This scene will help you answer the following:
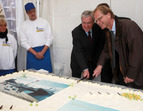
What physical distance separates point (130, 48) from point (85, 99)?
76cm

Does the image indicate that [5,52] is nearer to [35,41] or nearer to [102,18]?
[35,41]

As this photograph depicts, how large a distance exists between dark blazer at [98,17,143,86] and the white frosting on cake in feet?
0.98

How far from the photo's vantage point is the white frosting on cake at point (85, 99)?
1.20 m

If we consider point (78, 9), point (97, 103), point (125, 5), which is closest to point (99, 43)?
point (125, 5)

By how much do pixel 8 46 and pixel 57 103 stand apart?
2.05 metres

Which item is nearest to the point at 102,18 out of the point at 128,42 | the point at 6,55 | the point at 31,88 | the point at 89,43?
the point at 128,42

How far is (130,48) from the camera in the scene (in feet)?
5.49

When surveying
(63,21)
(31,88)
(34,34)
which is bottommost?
(31,88)

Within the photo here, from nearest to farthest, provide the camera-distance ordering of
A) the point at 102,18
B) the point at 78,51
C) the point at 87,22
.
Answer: the point at 102,18
the point at 87,22
the point at 78,51

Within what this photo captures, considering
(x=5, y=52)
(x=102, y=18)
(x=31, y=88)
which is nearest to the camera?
(x=31, y=88)

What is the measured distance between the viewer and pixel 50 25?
11.4 ft

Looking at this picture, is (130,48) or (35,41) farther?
(35,41)

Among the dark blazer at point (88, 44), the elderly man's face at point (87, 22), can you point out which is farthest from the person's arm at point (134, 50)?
the dark blazer at point (88, 44)

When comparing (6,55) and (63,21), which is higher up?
(63,21)
